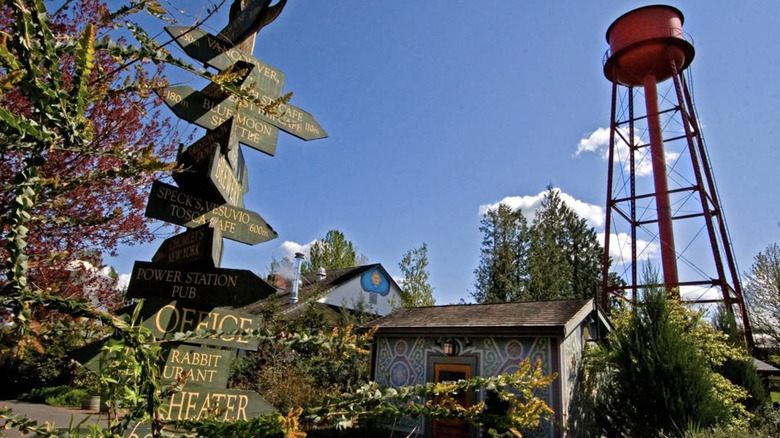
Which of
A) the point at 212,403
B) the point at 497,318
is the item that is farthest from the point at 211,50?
the point at 497,318

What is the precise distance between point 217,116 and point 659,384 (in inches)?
334

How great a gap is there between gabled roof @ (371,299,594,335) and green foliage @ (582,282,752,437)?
1.44 metres

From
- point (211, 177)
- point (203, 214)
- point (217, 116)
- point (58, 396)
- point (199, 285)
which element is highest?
point (217, 116)

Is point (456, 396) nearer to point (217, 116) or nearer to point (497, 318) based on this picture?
point (497, 318)

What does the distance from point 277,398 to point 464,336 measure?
17.7 ft

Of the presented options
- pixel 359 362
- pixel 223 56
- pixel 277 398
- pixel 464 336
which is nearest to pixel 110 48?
pixel 223 56

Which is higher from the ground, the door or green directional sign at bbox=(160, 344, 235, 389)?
green directional sign at bbox=(160, 344, 235, 389)

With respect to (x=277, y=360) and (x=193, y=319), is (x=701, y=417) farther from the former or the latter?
(x=277, y=360)

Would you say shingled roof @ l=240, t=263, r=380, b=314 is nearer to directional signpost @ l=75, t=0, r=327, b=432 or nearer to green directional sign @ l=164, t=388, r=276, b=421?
directional signpost @ l=75, t=0, r=327, b=432

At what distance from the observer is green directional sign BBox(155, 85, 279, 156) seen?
9.87 ft

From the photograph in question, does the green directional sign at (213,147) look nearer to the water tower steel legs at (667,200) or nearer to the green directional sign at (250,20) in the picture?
the green directional sign at (250,20)

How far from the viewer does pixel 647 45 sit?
50.1ft

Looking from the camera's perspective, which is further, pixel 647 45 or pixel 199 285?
pixel 647 45

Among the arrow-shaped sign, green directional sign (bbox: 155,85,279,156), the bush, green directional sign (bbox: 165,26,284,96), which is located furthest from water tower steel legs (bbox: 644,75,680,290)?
the bush
